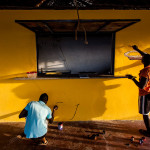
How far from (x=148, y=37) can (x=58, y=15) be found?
248 centimetres

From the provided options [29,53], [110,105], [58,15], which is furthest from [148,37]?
[29,53]

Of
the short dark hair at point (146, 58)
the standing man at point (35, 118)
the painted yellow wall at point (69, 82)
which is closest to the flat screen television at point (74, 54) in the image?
the painted yellow wall at point (69, 82)

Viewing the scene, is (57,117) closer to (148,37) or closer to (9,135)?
(9,135)

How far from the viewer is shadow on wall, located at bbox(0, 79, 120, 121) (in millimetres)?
3809

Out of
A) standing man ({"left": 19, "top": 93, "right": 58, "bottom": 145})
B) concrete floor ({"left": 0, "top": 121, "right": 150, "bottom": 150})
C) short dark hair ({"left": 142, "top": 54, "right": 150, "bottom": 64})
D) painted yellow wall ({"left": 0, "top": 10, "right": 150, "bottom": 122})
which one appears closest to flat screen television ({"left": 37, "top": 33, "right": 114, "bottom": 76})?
painted yellow wall ({"left": 0, "top": 10, "right": 150, "bottom": 122})

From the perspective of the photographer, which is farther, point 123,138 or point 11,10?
point 11,10

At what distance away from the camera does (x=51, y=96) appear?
152 inches

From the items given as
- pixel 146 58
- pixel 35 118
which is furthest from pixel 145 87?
pixel 35 118

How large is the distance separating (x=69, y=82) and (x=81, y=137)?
4.66 ft
